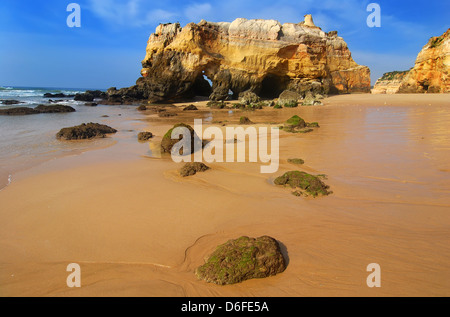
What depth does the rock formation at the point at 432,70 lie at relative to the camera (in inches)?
891

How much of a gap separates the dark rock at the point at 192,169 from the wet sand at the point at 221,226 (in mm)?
167

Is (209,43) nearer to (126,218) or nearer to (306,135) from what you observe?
(306,135)

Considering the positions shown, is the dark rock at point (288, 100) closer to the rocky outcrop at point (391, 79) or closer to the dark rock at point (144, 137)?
the dark rock at point (144, 137)

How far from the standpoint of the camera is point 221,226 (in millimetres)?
2902

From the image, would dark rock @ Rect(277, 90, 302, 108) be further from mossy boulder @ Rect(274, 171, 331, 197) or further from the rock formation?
mossy boulder @ Rect(274, 171, 331, 197)

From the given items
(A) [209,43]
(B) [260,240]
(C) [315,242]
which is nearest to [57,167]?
(B) [260,240]

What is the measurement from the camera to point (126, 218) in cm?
309

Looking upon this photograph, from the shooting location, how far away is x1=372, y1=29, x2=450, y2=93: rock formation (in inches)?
891

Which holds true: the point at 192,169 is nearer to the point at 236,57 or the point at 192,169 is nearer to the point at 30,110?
the point at 30,110

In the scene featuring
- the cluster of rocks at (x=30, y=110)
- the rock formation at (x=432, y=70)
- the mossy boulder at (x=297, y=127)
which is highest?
the rock formation at (x=432, y=70)

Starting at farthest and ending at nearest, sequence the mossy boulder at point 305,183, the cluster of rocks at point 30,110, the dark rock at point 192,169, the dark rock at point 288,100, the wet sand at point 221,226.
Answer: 1. the dark rock at point 288,100
2. the cluster of rocks at point 30,110
3. the dark rock at point 192,169
4. the mossy boulder at point 305,183
5. the wet sand at point 221,226

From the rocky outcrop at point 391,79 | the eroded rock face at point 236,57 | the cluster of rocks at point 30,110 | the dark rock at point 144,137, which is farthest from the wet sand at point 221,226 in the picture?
the rocky outcrop at point 391,79

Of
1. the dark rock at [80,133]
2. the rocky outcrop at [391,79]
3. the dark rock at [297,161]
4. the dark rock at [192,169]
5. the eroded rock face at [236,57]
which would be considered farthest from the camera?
the rocky outcrop at [391,79]

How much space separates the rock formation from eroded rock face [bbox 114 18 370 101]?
8.51 metres
